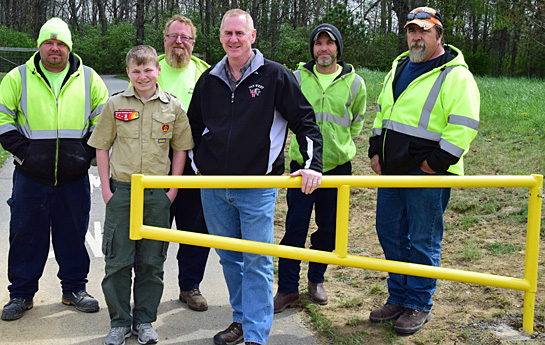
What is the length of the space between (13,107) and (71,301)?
1.48 m

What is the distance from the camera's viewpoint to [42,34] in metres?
4.11

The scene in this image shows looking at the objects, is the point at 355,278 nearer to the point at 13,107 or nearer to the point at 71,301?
the point at 71,301

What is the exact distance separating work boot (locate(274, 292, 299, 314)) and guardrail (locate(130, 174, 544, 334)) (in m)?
1.14

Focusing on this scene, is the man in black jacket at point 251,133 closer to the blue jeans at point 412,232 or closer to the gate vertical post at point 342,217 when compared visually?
the gate vertical post at point 342,217

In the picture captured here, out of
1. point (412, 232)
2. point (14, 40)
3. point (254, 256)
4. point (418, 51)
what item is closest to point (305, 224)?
point (412, 232)

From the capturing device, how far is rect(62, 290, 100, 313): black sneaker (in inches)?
169

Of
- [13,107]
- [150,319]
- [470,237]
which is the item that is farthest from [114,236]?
[470,237]

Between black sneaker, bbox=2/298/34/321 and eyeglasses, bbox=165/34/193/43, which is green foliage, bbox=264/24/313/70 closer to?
eyeglasses, bbox=165/34/193/43

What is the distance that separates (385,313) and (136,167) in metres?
2.04

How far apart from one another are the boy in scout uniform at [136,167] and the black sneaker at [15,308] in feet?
2.60

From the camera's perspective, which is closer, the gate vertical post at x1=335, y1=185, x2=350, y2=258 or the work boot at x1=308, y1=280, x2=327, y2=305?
the gate vertical post at x1=335, y1=185, x2=350, y2=258

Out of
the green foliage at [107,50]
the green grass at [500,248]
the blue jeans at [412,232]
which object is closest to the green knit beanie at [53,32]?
the blue jeans at [412,232]

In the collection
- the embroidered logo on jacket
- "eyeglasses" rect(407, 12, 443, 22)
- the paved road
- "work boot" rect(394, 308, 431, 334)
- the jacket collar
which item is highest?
"eyeglasses" rect(407, 12, 443, 22)

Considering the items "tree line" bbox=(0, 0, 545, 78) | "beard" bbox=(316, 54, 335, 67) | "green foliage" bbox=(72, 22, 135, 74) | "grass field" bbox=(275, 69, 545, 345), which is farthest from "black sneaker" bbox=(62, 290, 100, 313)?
"green foliage" bbox=(72, 22, 135, 74)
